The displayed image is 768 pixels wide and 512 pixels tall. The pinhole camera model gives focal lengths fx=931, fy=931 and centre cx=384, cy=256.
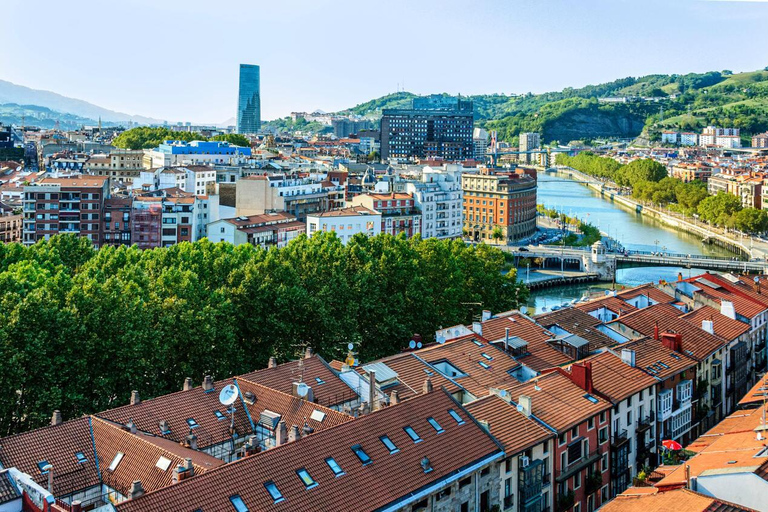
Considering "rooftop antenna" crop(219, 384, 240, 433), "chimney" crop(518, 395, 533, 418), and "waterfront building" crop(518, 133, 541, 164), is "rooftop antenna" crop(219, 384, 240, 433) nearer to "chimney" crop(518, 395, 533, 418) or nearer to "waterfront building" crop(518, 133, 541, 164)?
"chimney" crop(518, 395, 533, 418)

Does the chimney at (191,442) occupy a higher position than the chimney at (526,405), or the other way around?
the chimney at (526,405)

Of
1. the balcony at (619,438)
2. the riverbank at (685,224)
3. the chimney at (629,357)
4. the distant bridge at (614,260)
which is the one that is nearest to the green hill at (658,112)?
the riverbank at (685,224)

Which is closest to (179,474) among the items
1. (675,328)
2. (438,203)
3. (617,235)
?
(675,328)

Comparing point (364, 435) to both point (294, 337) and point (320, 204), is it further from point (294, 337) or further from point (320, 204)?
point (320, 204)

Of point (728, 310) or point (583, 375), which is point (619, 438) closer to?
point (583, 375)

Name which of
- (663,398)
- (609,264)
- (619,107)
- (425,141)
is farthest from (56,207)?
(619,107)

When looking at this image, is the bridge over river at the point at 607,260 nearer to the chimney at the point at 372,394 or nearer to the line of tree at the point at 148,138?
the chimney at the point at 372,394

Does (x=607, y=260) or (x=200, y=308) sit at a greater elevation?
(x=200, y=308)
